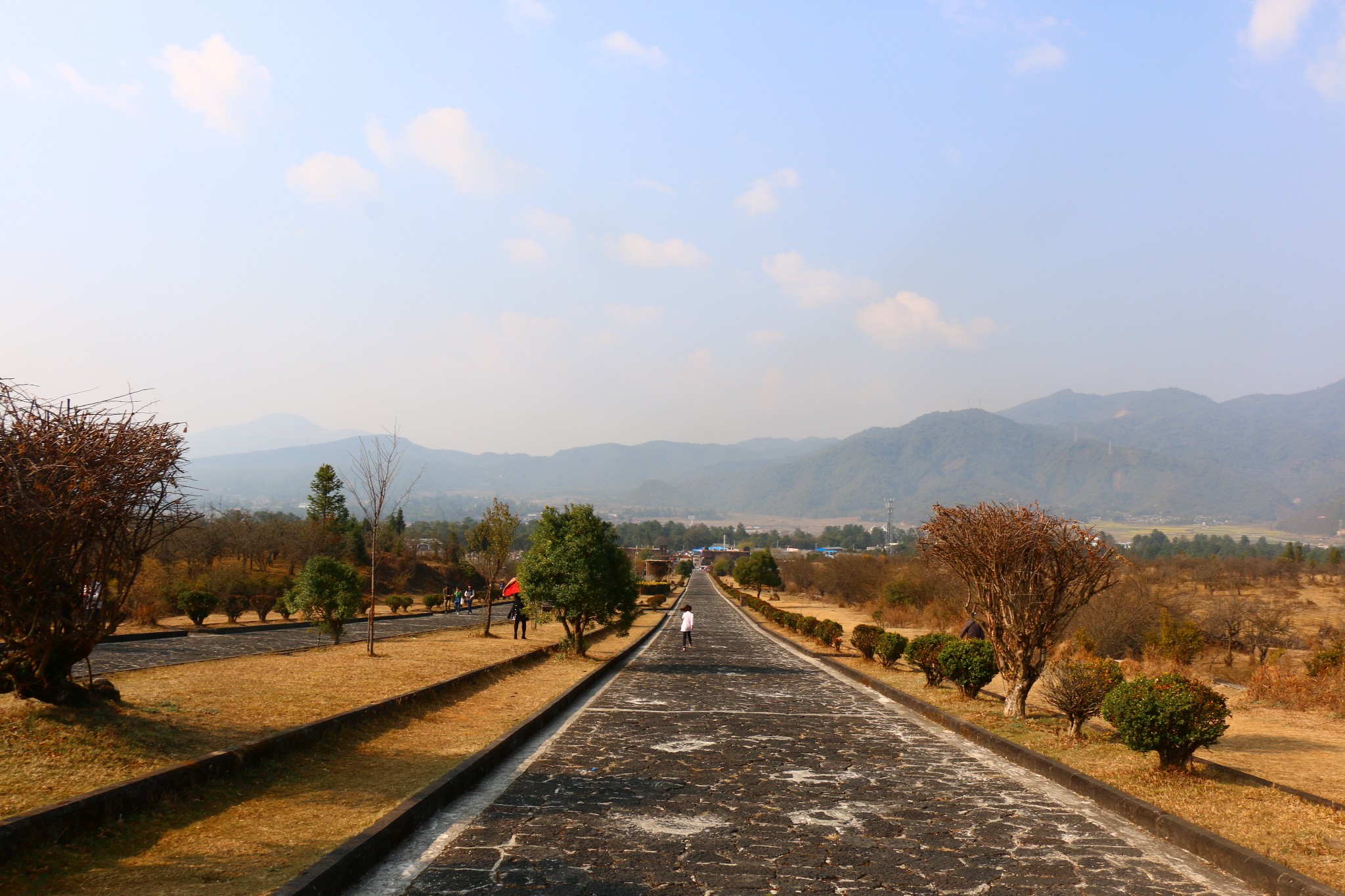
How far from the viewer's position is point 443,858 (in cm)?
564

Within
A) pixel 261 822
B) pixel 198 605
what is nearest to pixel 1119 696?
pixel 261 822

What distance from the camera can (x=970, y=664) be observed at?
1384cm

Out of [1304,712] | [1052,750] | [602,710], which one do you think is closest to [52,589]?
[602,710]

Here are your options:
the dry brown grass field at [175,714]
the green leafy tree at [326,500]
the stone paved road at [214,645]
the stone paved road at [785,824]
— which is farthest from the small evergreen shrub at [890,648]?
the green leafy tree at [326,500]

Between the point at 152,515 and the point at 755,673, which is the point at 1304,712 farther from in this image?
the point at 152,515

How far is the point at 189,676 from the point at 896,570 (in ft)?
188

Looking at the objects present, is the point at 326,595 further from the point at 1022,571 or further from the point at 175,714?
the point at 1022,571

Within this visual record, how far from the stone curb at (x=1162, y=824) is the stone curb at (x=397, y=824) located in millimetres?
5496

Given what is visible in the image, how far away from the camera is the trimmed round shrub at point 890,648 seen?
→ 60.0 feet

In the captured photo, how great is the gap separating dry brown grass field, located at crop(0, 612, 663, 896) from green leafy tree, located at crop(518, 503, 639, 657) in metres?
8.53

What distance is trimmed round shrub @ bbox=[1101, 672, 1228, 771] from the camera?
317 inches

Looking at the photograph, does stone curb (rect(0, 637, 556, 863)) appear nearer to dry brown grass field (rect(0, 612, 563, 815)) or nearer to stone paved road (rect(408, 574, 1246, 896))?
dry brown grass field (rect(0, 612, 563, 815))

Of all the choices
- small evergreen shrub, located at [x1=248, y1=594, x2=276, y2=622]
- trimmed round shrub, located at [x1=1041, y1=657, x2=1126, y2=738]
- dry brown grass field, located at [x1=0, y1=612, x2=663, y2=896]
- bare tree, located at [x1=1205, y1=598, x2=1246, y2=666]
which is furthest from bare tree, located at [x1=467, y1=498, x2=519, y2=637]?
bare tree, located at [x1=1205, y1=598, x2=1246, y2=666]

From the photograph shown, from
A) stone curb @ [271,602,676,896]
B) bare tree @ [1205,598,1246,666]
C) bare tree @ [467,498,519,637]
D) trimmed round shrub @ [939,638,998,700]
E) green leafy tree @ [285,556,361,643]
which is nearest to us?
stone curb @ [271,602,676,896]
